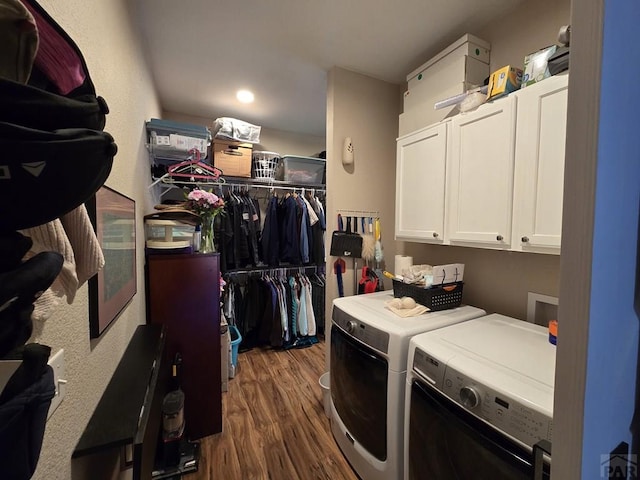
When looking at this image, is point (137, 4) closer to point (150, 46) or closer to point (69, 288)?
point (150, 46)

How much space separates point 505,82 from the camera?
1234mm

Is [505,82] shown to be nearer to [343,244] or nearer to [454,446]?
[343,244]

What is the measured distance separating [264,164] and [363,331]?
221cm

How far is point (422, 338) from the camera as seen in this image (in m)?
1.12

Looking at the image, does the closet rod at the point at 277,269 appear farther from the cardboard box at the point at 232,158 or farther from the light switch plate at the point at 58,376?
the light switch plate at the point at 58,376

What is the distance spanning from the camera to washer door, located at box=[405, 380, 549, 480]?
0.76 meters

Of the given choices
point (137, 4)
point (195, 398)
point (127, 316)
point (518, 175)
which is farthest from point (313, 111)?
point (195, 398)

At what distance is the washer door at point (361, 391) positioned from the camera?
124 cm

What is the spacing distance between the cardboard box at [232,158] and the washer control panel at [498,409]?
8.34 feet

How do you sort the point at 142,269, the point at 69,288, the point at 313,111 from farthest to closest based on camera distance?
1. the point at 313,111
2. the point at 142,269
3. the point at 69,288

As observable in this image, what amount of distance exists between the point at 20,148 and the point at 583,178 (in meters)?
0.66

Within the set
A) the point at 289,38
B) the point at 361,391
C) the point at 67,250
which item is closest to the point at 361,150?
the point at 289,38

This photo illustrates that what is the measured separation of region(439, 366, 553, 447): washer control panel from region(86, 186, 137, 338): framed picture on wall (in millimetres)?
1160

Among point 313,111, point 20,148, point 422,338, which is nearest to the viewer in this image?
point 20,148
